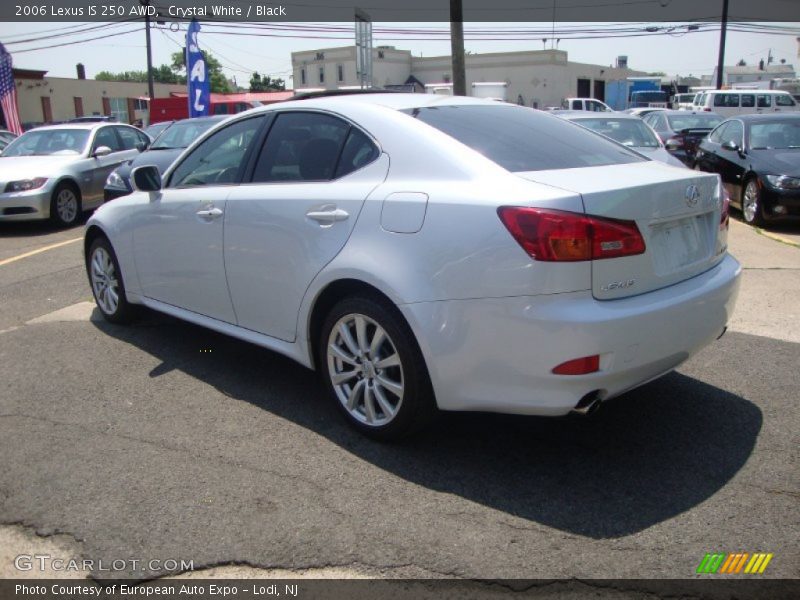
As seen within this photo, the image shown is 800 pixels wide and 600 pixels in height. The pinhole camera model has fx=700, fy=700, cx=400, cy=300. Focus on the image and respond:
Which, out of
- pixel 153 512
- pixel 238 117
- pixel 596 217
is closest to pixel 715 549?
pixel 596 217

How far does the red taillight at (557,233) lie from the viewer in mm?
2859

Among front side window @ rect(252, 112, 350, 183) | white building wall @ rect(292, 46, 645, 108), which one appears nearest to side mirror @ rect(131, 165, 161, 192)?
front side window @ rect(252, 112, 350, 183)

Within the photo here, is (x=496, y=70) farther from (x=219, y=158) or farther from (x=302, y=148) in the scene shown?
(x=302, y=148)

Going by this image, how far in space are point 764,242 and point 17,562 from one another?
868cm

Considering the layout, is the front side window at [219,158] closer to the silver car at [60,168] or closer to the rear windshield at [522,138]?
the rear windshield at [522,138]

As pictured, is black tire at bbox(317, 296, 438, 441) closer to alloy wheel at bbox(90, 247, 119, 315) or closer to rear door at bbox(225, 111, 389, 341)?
rear door at bbox(225, 111, 389, 341)

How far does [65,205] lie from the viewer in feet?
36.3

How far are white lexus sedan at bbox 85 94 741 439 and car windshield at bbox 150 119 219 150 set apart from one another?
7719 mm

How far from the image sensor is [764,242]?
8727 mm

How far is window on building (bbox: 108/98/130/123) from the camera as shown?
57.5m

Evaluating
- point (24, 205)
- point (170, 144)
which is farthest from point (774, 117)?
point (24, 205)

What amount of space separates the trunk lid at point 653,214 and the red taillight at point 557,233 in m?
0.06

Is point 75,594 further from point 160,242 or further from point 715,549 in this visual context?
point 160,242

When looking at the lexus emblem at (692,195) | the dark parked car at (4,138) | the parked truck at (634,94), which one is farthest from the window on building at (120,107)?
the lexus emblem at (692,195)
